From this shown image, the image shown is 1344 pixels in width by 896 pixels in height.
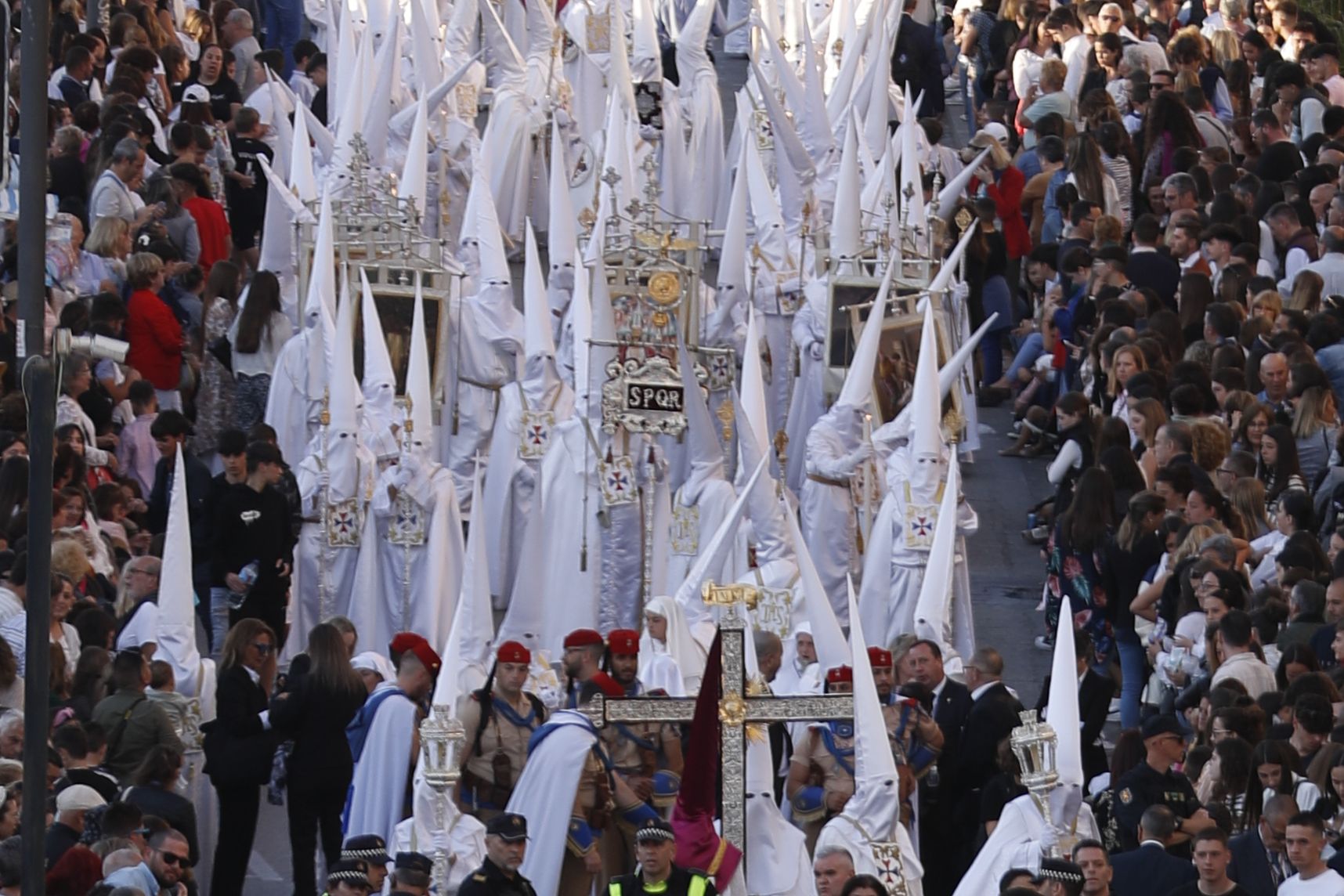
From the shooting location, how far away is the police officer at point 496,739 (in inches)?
549

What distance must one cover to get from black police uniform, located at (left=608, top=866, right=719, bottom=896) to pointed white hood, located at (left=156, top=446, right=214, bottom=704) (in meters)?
3.68

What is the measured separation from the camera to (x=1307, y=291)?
18.7 m

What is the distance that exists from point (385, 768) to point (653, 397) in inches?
155

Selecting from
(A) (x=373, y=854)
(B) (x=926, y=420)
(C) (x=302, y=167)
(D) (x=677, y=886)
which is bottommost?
(D) (x=677, y=886)

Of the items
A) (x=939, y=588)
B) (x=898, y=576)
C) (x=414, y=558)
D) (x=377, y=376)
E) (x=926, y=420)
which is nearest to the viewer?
(x=939, y=588)

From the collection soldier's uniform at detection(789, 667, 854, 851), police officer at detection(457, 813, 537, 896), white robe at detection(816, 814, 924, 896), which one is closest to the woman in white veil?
soldier's uniform at detection(789, 667, 854, 851)

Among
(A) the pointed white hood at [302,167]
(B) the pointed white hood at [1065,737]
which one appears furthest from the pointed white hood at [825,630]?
(A) the pointed white hood at [302,167]

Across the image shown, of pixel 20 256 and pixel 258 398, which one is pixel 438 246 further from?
pixel 20 256

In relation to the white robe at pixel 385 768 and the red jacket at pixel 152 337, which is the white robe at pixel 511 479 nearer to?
the red jacket at pixel 152 337

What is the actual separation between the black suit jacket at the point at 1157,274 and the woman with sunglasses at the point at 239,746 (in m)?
7.13

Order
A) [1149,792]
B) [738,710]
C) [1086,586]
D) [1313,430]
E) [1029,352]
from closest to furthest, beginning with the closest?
[738,710] → [1149,792] → [1086,586] → [1313,430] → [1029,352]

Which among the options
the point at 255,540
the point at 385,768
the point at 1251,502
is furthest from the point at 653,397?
the point at 385,768

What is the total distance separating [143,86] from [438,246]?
8.66ft

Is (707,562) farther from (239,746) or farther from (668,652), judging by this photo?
(239,746)
